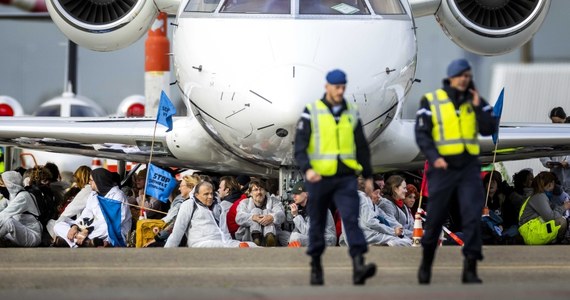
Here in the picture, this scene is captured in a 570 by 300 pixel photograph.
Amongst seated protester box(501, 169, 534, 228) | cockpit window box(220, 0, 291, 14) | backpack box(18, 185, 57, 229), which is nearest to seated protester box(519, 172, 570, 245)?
seated protester box(501, 169, 534, 228)

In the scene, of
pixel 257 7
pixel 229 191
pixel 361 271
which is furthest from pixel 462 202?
pixel 229 191

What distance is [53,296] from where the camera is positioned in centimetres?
1023

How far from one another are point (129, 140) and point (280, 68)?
555 centimetres

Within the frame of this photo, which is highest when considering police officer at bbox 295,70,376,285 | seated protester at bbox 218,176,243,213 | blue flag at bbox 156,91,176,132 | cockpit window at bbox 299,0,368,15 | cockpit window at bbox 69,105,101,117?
cockpit window at bbox 299,0,368,15

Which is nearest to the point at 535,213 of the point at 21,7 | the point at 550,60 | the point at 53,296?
the point at 53,296

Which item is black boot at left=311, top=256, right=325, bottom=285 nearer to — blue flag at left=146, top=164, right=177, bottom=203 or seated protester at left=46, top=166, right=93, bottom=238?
seated protester at left=46, top=166, right=93, bottom=238

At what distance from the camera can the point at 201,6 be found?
17.2 metres

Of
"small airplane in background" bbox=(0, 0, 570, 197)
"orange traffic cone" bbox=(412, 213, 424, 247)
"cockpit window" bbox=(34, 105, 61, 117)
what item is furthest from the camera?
"cockpit window" bbox=(34, 105, 61, 117)

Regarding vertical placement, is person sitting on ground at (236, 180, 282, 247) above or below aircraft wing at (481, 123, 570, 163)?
below

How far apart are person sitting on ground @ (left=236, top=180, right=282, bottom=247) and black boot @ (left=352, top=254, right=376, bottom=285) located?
5.70 metres

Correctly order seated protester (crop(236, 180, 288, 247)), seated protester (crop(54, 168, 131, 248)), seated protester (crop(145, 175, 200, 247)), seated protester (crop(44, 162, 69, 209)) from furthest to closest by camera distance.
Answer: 1. seated protester (crop(44, 162, 69, 209))
2. seated protester (crop(54, 168, 131, 248))
3. seated protester (crop(145, 175, 200, 247))
4. seated protester (crop(236, 180, 288, 247))

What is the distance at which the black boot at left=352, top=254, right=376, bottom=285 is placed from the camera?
10906 mm

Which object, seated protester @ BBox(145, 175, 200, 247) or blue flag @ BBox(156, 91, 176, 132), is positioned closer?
seated protester @ BBox(145, 175, 200, 247)

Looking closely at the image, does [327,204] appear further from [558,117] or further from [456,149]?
[558,117]
